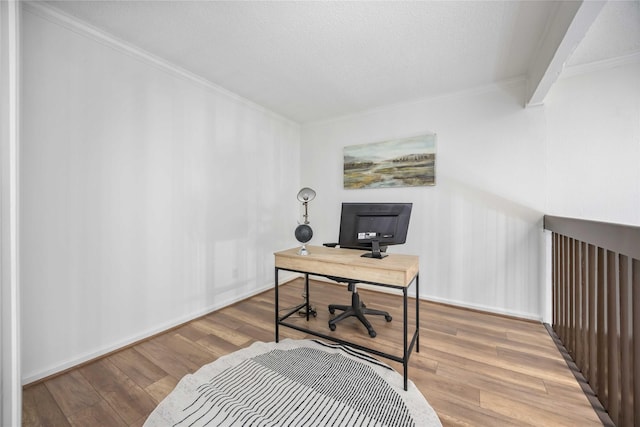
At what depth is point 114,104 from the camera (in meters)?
2.02

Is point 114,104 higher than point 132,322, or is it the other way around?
point 114,104

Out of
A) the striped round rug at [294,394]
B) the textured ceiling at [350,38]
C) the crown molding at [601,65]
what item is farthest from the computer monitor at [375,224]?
the crown molding at [601,65]

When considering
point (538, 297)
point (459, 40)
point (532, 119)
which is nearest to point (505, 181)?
point (532, 119)

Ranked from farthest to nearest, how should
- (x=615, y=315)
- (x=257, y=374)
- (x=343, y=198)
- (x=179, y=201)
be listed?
(x=343, y=198), (x=179, y=201), (x=257, y=374), (x=615, y=315)

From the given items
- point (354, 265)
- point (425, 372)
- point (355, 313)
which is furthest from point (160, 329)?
point (425, 372)

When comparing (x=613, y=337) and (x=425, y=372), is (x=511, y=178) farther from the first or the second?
(x=425, y=372)

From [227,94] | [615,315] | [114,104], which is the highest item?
[227,94]

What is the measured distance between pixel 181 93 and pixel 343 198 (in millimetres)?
2348

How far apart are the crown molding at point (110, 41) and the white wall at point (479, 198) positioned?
2.19 m

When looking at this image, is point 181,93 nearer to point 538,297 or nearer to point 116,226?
point 116,226

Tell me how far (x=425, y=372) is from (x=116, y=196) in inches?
108

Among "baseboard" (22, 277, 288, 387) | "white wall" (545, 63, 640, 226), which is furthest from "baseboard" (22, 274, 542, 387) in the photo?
"white wall" (545, 63, 640, 226)

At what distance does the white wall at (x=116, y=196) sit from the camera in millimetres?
1683

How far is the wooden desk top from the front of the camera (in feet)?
5.45
